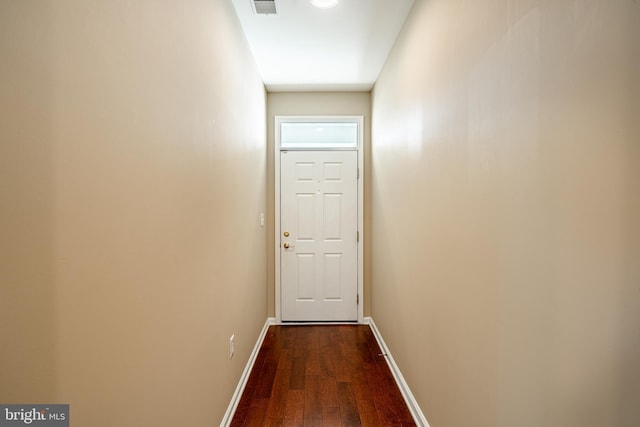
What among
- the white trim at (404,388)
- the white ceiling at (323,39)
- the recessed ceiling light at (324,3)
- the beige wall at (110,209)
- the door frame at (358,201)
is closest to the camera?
the beige wall at (110,209)

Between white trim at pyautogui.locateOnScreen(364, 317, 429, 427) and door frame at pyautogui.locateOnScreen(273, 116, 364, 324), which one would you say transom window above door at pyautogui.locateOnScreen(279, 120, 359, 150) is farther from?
white trim at pyautogui.locateOnScreen(364, 317, 429, 427)

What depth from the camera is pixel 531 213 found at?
0.92 m

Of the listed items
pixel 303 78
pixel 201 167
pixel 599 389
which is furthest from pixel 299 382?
pixel 303 78

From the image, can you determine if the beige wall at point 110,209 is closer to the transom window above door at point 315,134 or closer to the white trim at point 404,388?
the white trim at point 404,388

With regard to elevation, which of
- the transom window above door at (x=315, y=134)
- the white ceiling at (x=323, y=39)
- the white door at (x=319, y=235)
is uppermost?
the white ceiling at (x=323, y=39)

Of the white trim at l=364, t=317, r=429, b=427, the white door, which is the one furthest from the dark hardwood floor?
the white door

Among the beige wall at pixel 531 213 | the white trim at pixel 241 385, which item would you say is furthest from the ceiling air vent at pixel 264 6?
the white trim at pixel 241 385

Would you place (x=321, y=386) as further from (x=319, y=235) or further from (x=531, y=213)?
(x=531, y=213)

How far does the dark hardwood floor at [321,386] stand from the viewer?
195 cm

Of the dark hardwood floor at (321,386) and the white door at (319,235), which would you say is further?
the white door at (319,235)

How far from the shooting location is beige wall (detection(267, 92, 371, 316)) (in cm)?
354

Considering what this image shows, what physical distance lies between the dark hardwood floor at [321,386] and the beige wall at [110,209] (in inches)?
21.4

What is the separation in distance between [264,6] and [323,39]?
Answer: 577 millimetres

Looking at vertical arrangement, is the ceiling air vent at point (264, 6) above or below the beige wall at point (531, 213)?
above
